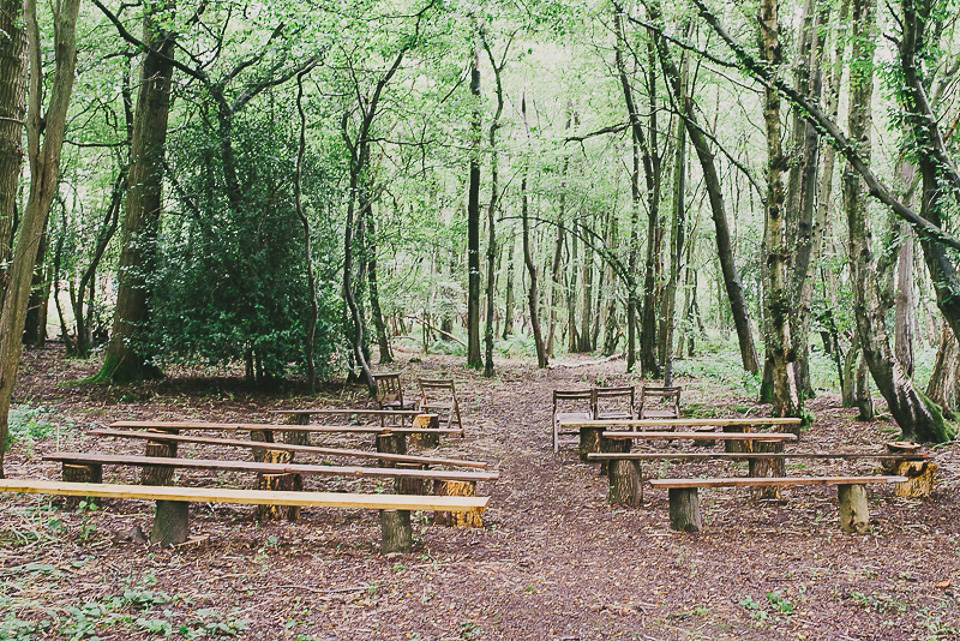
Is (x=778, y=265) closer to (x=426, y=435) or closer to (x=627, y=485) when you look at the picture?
(x=627, y=485)

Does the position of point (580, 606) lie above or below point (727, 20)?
below

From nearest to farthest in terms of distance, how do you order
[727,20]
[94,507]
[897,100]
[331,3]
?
[94,507]
[897,100]
[331,3]
[727,20]

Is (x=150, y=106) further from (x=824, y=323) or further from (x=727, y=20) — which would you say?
(x=824, y=323)

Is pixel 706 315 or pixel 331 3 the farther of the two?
pixel 706 315

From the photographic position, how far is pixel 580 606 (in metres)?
4.16

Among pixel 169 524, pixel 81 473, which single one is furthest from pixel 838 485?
pixel 81 473

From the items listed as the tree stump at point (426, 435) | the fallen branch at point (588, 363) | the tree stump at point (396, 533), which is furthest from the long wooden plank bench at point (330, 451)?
the fallen branch at point (588, 363)

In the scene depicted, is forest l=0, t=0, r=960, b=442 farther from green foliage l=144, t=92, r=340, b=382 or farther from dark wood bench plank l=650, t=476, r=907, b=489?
dark wood bench plank l=650, t=476, r=907, b=489

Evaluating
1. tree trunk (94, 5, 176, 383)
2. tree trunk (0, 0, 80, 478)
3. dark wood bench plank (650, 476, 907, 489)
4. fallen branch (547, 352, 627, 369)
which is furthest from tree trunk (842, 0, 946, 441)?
fallen branch (547, 352, 627, 369)

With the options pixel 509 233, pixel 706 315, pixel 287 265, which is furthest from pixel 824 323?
pixel 706 315

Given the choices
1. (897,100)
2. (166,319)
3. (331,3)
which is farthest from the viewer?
(166,319)

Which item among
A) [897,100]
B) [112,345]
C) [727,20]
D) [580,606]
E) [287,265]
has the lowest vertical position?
[580,606]

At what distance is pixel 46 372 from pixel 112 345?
2241 mm

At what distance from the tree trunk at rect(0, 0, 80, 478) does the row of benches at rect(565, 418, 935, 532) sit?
15.6 feet
